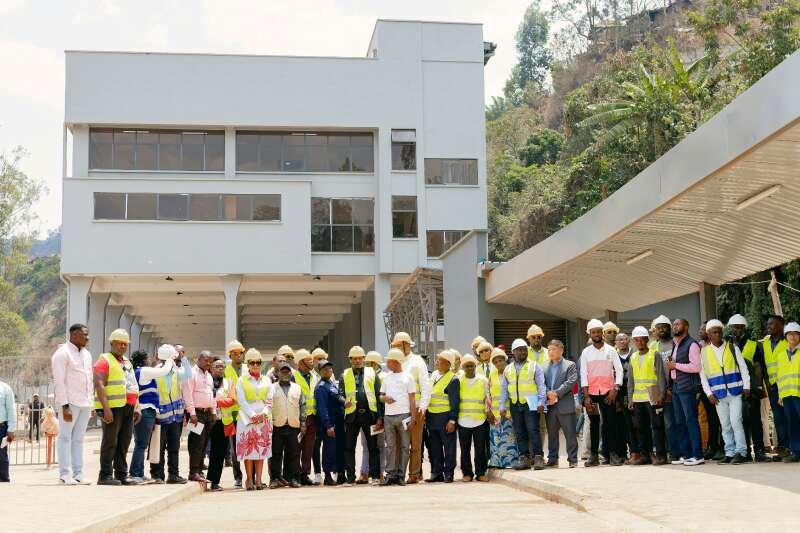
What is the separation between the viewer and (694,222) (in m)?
14.8

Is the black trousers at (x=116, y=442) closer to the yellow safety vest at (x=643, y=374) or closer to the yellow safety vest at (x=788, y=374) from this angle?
the yellow safety vest at (x=643, y=374)

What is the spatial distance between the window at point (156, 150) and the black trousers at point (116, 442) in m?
28.8

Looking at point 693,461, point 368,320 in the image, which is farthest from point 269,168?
point 693,461

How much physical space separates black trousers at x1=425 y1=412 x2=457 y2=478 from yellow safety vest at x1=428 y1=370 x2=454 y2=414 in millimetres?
80

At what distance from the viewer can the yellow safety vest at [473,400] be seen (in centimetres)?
1429

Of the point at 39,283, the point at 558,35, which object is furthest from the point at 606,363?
the point at 39,283

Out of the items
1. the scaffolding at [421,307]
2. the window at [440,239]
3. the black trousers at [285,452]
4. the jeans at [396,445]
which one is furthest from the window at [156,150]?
the jeans at [396,445]

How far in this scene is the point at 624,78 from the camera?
4681 cm

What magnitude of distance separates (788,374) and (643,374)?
1828 mm

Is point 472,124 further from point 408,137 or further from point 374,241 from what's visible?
point 374,241

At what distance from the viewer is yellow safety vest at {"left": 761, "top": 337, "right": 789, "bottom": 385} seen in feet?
41.8

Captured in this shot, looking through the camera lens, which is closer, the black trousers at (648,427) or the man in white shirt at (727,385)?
the man in white shirt at (727,385)

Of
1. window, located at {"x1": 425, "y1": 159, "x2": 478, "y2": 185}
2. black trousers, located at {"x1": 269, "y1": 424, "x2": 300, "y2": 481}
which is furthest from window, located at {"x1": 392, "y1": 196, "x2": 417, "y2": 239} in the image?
black trousers, located at {"x1": 269, "y1": 424, "x2": 300, "y2": 481}

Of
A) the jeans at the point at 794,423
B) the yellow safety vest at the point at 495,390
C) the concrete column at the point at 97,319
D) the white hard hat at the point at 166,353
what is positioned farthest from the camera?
the concrete column at the point at 97,319
